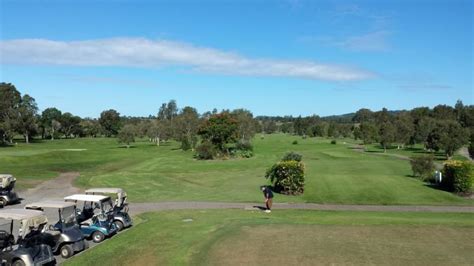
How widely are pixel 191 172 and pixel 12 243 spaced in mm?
33796

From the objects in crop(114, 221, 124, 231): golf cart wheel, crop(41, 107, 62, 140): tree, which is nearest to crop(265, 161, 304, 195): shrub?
crop(114, 221, 124, 231): golf cart wheel

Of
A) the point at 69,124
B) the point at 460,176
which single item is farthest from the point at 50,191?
the point at 69,124

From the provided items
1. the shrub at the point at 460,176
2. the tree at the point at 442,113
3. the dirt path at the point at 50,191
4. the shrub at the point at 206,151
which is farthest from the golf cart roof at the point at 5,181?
the tree at the point at 442,113

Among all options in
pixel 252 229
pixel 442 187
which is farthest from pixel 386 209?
pixel 252 229

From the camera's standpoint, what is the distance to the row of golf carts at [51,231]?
16578 mm

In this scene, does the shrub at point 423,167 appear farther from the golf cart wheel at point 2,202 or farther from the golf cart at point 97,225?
the golf cart wheel at point 2,202

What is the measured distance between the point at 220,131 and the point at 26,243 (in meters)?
56.6

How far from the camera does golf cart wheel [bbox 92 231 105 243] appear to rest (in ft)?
70.7

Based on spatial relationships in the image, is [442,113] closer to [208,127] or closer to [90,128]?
[208,127]

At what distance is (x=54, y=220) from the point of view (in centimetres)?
2519

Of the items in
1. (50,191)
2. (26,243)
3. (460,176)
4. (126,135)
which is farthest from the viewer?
(126,135)

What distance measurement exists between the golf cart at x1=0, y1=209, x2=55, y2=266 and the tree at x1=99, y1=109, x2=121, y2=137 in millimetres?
158741

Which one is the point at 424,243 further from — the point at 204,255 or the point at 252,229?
the point at 204,255

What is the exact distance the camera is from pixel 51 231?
63.3 feet
